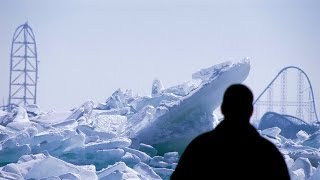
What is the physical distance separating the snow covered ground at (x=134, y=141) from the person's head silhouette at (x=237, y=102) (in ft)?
16.1

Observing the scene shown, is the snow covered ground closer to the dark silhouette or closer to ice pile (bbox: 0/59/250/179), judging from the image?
ice pile (bbox: 0/59/250/179)

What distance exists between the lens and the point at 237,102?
212cm

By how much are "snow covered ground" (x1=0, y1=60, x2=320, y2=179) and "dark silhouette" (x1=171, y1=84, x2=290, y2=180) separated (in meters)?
4.86

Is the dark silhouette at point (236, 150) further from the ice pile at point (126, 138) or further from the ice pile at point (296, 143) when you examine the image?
the ice pile at point (296, 143)

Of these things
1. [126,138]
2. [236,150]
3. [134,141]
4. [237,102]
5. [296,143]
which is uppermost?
[237,102]

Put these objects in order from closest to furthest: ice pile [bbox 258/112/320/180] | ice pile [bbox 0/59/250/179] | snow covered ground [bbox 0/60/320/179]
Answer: snow covered ground [bbox 0/60/320/179]
ice pile [bbox 0/59/250/179]
ice pile [bbox 258/112/320/180]

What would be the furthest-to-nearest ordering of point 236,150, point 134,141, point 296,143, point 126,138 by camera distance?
1. point 296,143
2. point 134,141
3. point 126,138
4. point 236,150

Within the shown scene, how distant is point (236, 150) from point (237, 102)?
19cm

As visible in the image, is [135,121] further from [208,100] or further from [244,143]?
[244,143]

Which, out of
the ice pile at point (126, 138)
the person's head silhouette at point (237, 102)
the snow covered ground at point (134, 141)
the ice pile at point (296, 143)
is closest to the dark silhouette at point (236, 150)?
the person's head silhouette at point (237, 102)

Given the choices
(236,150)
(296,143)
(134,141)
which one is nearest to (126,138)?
(134,141)

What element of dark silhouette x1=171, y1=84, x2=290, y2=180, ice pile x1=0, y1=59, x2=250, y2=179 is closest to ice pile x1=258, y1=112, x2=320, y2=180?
ice pile x1=0, y1=59, x2=250, y2=179

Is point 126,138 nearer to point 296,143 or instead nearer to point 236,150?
point 296,143

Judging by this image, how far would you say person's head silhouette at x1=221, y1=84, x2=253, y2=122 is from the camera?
2.11 metres
